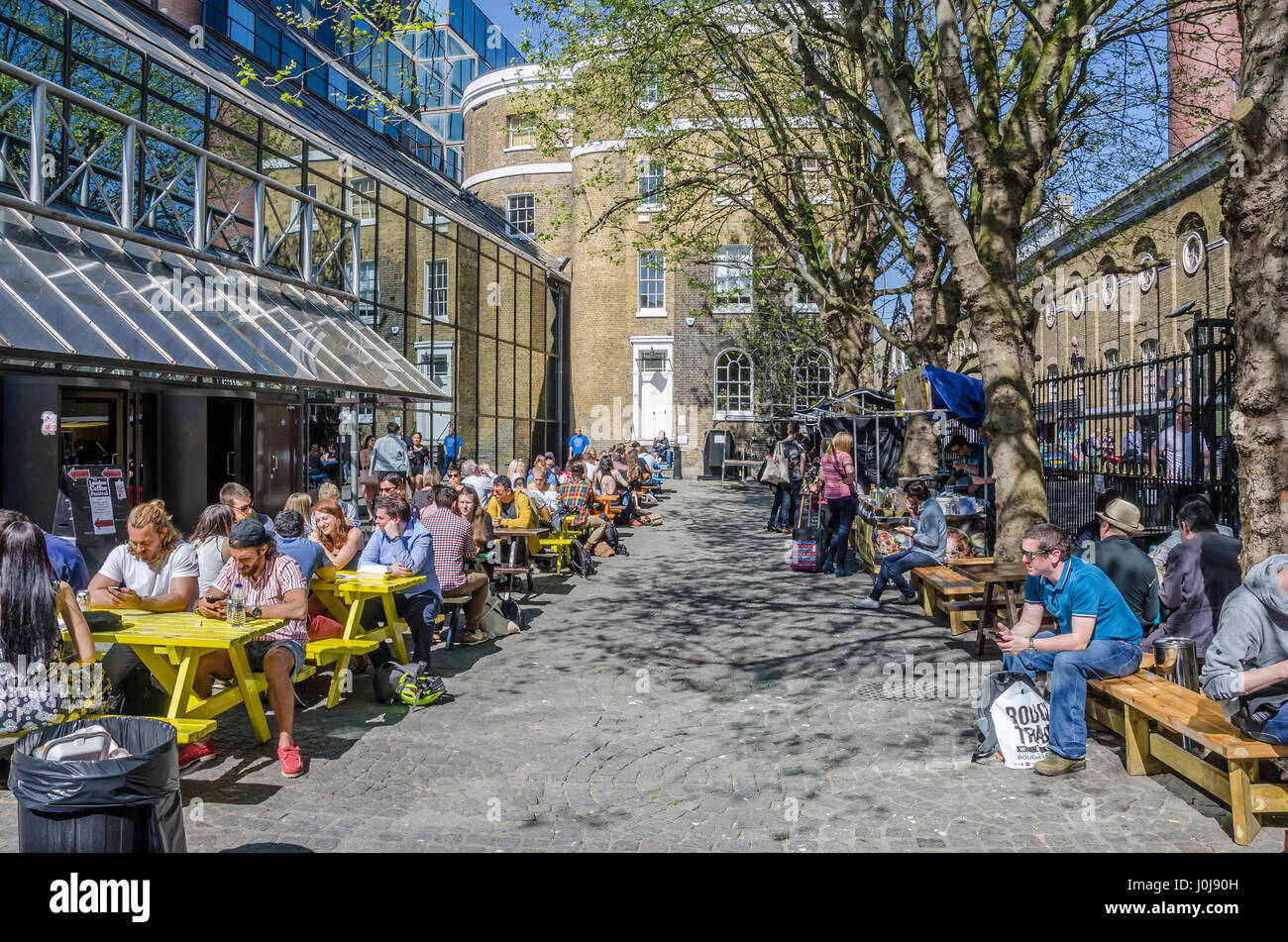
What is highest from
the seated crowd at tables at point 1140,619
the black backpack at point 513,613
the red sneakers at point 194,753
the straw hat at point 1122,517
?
the straw hat at point 1122,517

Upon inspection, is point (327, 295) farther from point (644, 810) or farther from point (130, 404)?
point (644, 810)

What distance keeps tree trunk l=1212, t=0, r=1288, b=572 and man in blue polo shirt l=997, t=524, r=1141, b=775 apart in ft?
3.30

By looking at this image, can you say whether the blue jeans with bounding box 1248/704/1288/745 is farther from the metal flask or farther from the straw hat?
the straw hat

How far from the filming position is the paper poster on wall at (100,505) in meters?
10.9

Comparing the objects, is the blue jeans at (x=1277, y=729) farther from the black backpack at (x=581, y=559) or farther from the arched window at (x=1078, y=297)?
the arched window at (x=1078, y=297)

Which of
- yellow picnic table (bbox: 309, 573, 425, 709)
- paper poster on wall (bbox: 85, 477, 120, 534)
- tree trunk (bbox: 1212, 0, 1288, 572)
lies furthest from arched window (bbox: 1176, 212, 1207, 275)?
paper poster on wall (bbox: 85, 477, 120, 534)

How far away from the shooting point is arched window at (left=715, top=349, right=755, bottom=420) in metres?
33.7

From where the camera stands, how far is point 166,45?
13445 millimetres

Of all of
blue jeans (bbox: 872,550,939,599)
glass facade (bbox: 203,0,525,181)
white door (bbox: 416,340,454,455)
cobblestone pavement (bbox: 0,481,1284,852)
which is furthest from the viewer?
white door (bbox: 416,340,454,455)

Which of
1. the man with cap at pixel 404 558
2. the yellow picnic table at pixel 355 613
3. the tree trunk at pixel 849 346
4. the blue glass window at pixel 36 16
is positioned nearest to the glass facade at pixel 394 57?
the blue glass window at pixel 36 16

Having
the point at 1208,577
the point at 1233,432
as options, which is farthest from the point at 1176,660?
the point at 1233,432

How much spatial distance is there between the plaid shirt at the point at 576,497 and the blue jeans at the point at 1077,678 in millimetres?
8832

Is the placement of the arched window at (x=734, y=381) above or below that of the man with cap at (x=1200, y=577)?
above

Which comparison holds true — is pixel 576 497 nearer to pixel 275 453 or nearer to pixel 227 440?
pixel 275 453
